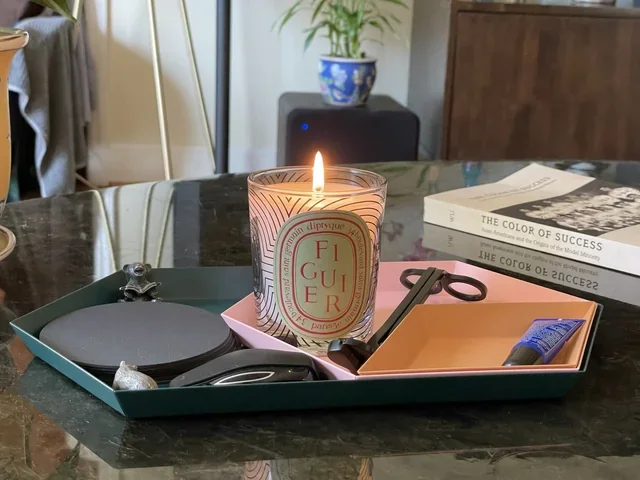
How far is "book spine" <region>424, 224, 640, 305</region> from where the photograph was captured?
68cm

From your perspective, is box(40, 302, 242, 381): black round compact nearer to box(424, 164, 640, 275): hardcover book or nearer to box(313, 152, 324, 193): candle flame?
box(313, 152, 324, 193): candle flame

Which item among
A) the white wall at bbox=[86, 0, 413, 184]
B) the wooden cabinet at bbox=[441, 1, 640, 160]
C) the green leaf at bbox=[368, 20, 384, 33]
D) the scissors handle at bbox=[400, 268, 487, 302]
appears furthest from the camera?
the white wall at bbox=[86, 0, 413, 184]

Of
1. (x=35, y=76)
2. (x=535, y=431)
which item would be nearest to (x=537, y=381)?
(x=535, y=431)

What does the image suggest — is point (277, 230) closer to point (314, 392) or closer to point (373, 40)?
point (314, 392)

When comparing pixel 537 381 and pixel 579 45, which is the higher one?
pixel 579 45

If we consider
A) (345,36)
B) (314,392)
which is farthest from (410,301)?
(345,36)

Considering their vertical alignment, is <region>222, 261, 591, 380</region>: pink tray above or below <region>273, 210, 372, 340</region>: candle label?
below

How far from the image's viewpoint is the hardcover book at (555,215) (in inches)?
29.2

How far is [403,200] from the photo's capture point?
0.95 meters

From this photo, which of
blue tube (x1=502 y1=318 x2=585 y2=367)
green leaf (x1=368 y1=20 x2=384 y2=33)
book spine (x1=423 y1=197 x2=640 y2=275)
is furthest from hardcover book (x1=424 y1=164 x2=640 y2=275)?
green leaf (x1=368 y1=20 x2=384 y2=33)

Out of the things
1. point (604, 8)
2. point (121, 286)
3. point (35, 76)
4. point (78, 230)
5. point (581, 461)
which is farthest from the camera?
point (604, 8)

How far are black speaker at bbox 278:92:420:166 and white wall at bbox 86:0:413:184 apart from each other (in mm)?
484

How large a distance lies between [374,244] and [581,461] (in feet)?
0.57

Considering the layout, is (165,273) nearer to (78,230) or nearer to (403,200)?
(78,230)
